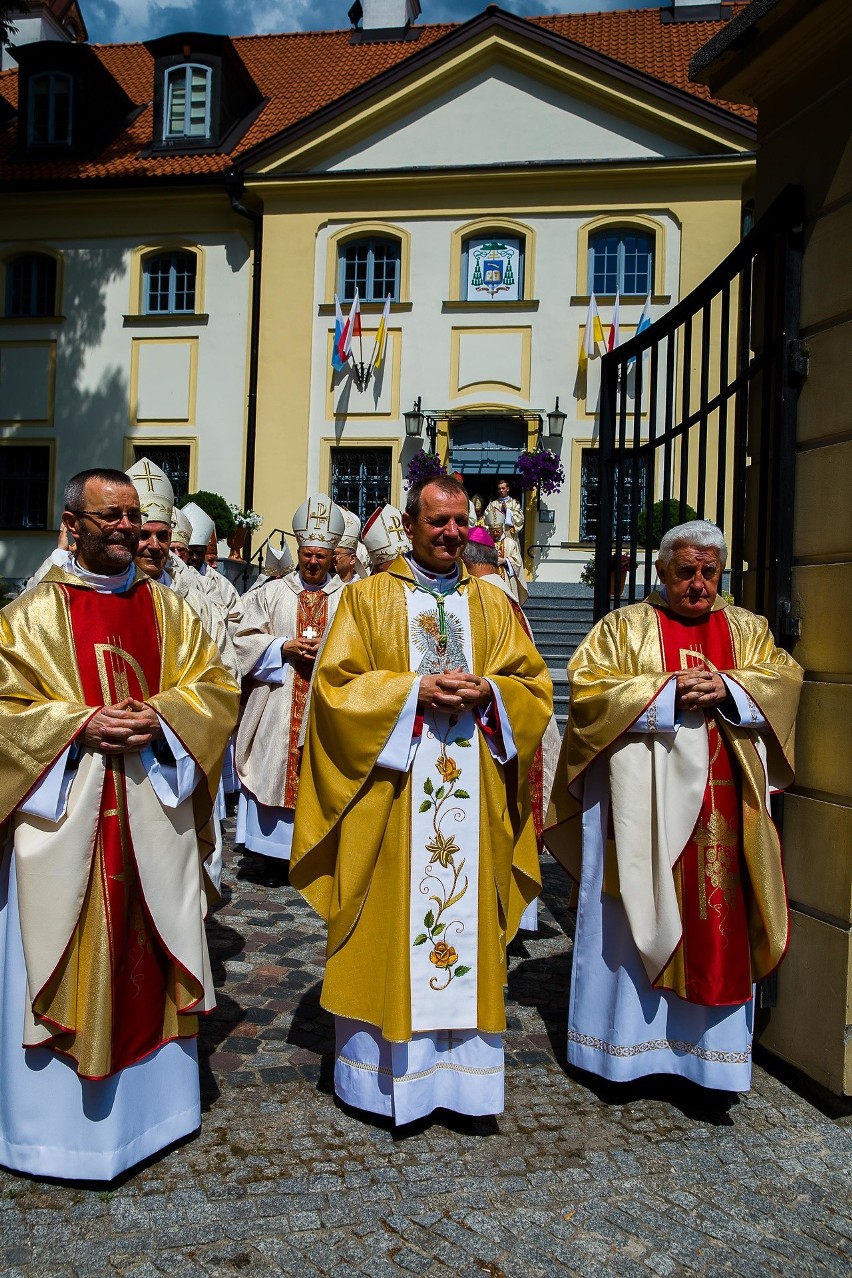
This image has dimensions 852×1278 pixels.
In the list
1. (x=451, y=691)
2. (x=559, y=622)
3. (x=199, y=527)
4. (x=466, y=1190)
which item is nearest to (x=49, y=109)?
(x=559, y=622)

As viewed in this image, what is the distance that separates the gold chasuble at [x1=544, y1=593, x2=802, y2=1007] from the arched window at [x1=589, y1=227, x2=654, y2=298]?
15.1 metres

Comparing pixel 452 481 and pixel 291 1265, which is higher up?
pixel 452 481

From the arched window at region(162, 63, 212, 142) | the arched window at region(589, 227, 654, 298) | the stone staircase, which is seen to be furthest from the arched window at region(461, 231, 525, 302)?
the arched window at region(162, 63, 212, 142)

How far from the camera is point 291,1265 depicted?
270 centimetres

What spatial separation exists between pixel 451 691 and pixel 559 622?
11.1m

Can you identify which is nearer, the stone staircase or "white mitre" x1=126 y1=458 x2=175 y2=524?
"white mitre" x1=126 y1=458 x2=175 y2=524

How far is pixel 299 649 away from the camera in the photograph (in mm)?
6352

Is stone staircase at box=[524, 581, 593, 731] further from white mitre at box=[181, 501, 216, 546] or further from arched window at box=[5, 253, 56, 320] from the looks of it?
arched window at box=[5, 253, 56, 320]

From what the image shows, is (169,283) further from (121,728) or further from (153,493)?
(121,728)

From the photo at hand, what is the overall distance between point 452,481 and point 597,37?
2088 centimetres

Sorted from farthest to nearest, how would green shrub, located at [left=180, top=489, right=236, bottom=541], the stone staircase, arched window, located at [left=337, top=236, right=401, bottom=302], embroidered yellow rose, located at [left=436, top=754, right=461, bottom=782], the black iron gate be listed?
arched window, located at [left=337, top=236, right=401, bottom=302] → green shrub, located at [left=180, top=489, right=236, bottom=541] → the stone staircase → the black iron gate → embroidered yellow rose, located at [left=436, top=754, right=461, bottom=782]

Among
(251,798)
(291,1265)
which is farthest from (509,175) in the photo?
(291,1265)

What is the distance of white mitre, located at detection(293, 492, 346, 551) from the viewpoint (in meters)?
6.64

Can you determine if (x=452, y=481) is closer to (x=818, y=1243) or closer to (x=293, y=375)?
(x=818, y=1243)
